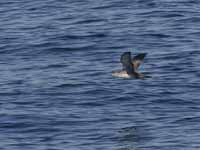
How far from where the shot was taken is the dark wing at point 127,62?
39.2 m

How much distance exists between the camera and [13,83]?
48688mm

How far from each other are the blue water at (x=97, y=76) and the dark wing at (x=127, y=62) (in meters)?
2.91

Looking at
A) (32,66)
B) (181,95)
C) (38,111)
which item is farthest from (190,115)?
(32,66)

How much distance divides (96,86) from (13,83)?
355cm

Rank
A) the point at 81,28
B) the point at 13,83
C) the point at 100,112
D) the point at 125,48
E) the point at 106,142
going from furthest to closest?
the point at 81,28, the point at 125,48, the point at 13,83, the point at 100,112, the point at 106,142

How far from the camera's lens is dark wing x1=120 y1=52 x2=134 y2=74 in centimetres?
3919

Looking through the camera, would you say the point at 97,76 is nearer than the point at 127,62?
No

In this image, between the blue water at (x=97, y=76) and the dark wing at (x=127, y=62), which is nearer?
the dark wing at (x=127, y=62)

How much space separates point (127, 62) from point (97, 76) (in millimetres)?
9106

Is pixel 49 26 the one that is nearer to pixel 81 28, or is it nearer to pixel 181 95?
pixel 81 28

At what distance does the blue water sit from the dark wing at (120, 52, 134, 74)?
291cm

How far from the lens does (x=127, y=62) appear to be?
40125 mm

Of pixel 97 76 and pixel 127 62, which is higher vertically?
pixel 127 62

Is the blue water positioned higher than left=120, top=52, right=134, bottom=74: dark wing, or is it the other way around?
left=120, top=52, right=134, bottom=74: dark wing
